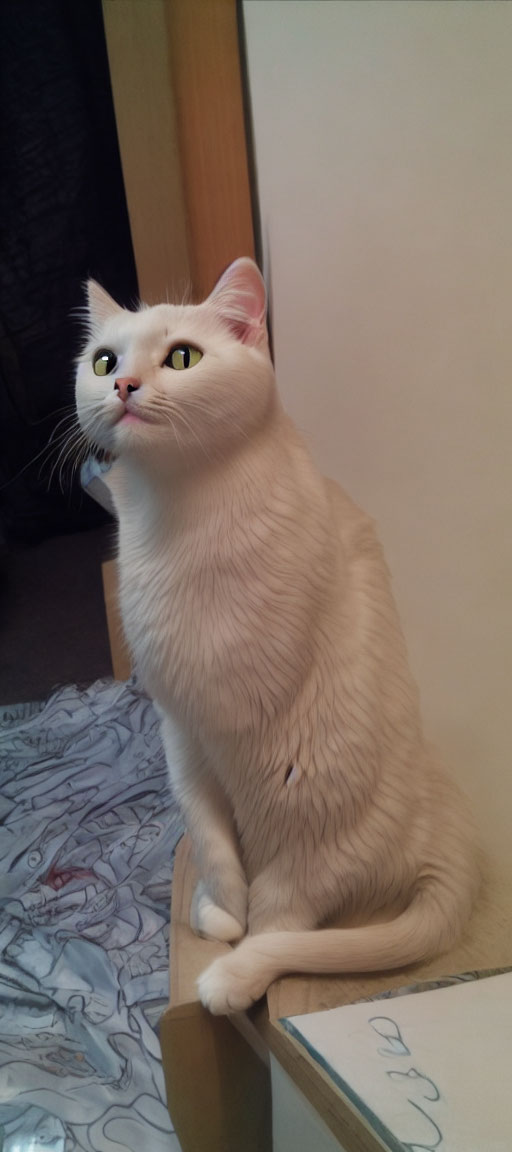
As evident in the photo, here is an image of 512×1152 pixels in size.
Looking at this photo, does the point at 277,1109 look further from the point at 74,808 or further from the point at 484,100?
the point at 484,100

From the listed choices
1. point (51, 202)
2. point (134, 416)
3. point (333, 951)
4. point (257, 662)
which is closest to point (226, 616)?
point (257, 662)

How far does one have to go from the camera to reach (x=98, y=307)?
55cm

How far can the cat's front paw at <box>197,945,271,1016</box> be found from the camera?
19.5 inches

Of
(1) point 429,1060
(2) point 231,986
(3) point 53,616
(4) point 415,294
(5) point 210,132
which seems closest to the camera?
(1) point 429,1060

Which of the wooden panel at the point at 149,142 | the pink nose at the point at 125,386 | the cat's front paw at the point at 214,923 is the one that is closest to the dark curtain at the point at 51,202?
the wooden panel at the point at 149,142

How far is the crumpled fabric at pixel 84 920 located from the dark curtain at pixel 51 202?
1.63 feet

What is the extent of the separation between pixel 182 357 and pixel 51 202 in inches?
13.6

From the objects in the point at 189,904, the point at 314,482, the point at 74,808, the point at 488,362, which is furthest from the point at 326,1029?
the point at 74,808

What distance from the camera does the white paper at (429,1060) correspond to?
0.33 meters

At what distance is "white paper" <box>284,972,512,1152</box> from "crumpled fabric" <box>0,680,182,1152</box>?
267mm

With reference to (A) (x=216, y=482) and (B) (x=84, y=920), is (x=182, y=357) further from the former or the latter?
(B) (x=84, y=920)

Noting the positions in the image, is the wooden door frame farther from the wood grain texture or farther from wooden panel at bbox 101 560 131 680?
the wood grain texture

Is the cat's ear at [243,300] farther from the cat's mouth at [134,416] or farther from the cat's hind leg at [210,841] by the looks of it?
the cat's hind leg at [210,841]

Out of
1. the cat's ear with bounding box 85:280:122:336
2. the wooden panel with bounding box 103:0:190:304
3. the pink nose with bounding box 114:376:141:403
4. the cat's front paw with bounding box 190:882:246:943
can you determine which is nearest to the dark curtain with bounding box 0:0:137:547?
the wooden panel with bounding box 103:0:190:304
